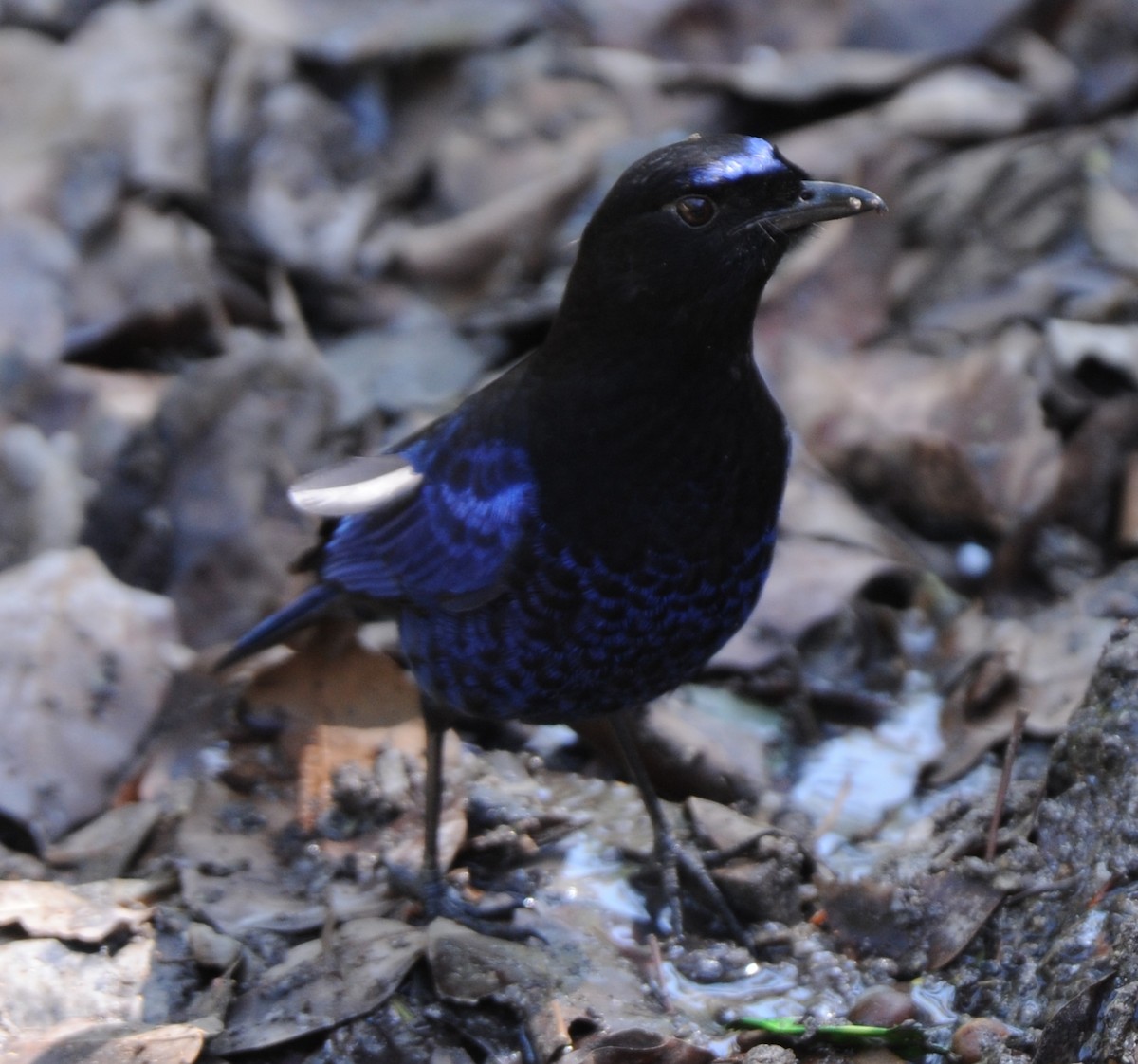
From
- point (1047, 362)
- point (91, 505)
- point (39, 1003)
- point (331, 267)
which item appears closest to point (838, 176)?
point (1047, 362)

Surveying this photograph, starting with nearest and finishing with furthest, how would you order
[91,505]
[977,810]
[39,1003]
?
[39,1003]
[977,810]
[91,505]

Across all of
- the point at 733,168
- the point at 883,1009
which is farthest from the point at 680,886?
the point at 733,168

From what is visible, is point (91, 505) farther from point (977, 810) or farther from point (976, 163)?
point (976, 163)

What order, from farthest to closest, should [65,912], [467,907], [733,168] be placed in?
[467,907] < [65,912] < [733,168]

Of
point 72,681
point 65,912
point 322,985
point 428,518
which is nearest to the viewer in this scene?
point 322,985

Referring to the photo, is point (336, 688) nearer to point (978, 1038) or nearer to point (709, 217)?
point (709, 217)

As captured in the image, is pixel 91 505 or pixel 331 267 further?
pixel 331 267

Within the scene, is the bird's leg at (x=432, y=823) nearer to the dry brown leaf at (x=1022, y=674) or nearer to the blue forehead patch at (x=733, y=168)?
the dry brown leaf at (x=1022, y=674)
